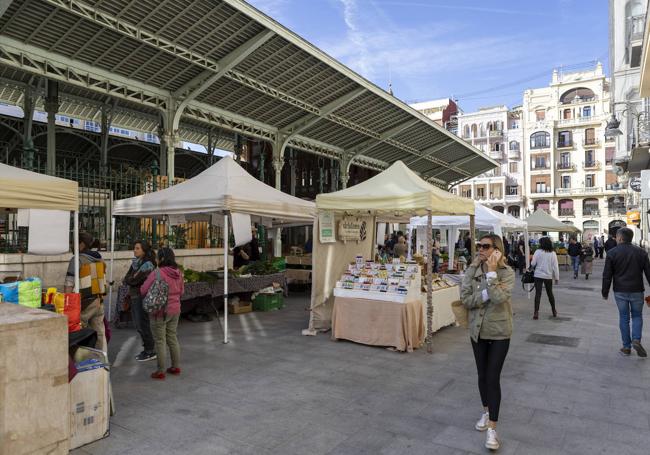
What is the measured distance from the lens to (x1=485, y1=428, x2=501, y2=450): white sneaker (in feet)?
11.7

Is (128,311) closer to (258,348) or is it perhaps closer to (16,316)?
(258,348)

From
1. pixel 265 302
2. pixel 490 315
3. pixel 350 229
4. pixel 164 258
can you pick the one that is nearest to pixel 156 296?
pixel 164 258

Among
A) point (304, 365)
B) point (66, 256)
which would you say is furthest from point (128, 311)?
point (304, 365)

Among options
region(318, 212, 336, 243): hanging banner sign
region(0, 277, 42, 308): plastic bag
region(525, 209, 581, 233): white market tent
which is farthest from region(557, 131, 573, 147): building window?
region(0, 277, 42, 308): plastic bag

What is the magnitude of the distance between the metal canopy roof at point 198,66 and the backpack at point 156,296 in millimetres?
7124

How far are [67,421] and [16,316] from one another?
88cm

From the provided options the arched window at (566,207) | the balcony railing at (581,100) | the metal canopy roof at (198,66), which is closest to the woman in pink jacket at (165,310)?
the metal canopy roof at (198,66)

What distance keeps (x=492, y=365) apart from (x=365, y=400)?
1.56m

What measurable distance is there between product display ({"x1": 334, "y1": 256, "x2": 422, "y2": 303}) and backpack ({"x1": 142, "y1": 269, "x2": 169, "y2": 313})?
3.08 m

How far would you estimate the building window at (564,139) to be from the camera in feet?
183

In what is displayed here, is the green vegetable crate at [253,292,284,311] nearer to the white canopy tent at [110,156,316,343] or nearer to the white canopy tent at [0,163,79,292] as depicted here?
the white canopy tent at [110,156,316,343]

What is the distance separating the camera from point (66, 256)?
8422 millimetres

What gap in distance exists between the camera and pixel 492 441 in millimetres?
3570

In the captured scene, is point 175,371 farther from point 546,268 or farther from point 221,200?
point 546,268
